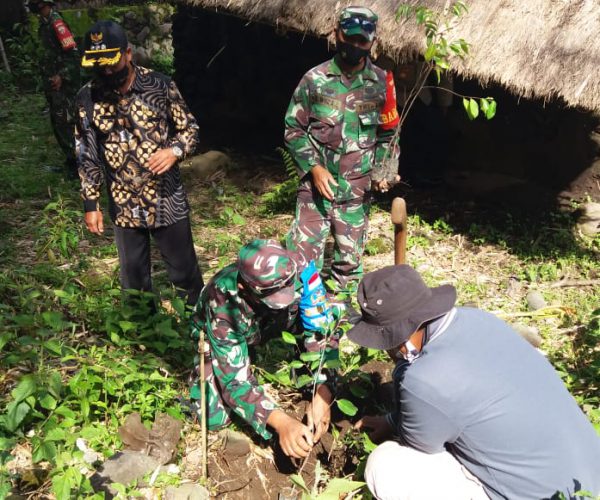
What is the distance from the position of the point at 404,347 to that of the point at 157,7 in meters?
12.2

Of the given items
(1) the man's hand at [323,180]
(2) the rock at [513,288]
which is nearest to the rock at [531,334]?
(2) the rock at [513,288]

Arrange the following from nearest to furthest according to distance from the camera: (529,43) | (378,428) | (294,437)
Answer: (294,437) < (378,428) < (529,43)

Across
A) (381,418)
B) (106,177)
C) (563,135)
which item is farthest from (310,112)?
(563,135)

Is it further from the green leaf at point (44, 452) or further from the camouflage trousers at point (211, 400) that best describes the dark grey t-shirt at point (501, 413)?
the green leaf at point (44, 452)

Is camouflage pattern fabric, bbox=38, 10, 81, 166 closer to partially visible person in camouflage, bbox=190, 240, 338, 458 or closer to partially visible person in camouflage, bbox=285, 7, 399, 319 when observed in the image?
partially visible person in camouflage, bbox=285, 7, 399, 319

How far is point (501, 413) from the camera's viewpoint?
2105 millimetres

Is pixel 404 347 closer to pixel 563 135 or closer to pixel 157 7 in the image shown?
pixel 563 135

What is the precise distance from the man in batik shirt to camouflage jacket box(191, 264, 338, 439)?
866 mm

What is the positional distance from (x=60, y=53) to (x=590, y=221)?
18.1 ft

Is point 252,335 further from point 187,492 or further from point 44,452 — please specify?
point 44,452

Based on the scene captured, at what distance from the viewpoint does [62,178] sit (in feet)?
21.6

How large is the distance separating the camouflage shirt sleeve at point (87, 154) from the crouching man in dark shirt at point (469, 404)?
197 cm

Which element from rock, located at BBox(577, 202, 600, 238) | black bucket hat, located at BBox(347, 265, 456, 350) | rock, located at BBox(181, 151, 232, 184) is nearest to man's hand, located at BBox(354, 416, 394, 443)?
black bucket hat, located at BBox(347, 265, 456, 350)

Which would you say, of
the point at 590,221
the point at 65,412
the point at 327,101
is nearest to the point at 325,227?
the point at 327,101
